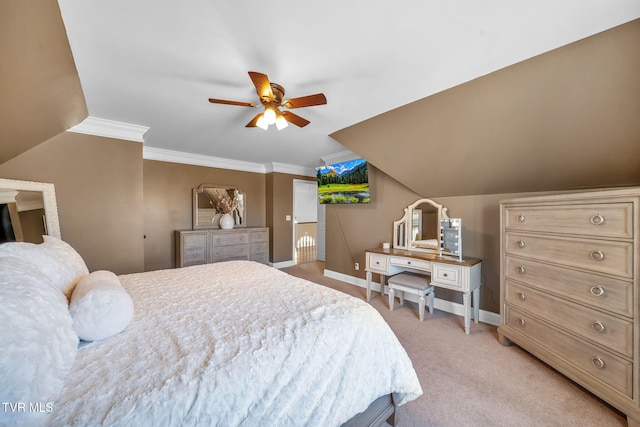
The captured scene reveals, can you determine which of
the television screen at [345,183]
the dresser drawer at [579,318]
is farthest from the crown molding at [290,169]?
the dresser drawer at [579,318]

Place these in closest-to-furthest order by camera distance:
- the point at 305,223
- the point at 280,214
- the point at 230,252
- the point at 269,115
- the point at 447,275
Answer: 1. the point at 269,115
2. the point at 447,275
3. the point at 230,252
4. the point at 280,214
5. the point at 305,223

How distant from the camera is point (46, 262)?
1288 millimetres

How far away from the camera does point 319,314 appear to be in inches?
52.2

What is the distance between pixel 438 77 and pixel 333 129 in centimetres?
139

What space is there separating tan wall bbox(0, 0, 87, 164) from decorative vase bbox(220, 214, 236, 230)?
2.59 metres

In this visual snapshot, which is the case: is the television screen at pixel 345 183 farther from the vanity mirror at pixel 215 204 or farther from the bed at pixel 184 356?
the bed at pixel 184 356

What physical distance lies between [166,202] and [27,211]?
2.15 meters

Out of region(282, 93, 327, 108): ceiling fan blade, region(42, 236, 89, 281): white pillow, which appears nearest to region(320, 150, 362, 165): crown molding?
region(282, 93, 327, 108): ceiling fan blade

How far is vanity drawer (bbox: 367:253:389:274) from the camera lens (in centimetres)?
319

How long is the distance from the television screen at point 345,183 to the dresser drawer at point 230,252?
1883mm

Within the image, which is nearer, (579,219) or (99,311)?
(99,311)

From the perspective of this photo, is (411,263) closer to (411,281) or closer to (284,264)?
(411,281)

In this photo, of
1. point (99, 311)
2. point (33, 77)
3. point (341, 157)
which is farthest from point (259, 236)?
point (99, 311)

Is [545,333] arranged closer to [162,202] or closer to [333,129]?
[333,129]
